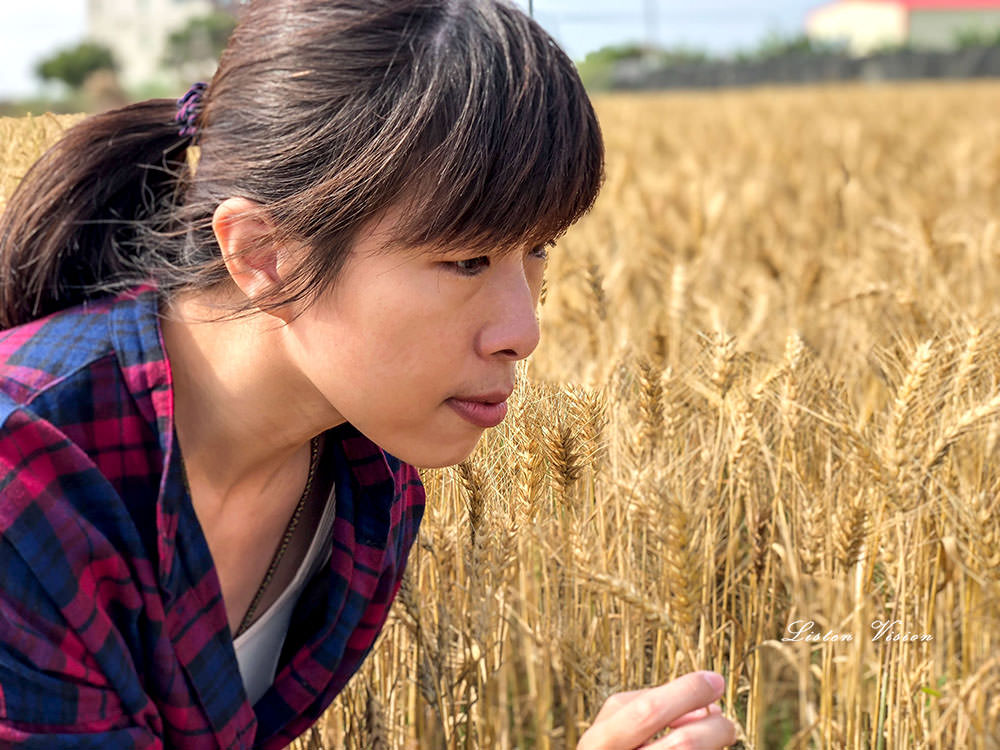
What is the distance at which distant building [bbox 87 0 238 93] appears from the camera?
5378 cm

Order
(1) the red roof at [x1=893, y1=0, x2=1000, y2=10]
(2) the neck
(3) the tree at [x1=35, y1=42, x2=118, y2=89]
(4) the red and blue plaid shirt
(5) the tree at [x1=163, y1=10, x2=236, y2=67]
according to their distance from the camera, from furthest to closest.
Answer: (1) the red roof at [x1=893, y1=0, x2=1000, y2=10], (5) the tree at [x1=163, y1=10, x2=236, y2=67], (3) the tree at [x1=35, y1=42, x2=118, y2=89], (2) the neck, (4) the red and blue plaid shirt

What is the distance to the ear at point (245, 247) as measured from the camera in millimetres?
918

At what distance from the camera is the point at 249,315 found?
98 centimetres

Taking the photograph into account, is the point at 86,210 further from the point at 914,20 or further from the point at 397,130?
the point at 914,20

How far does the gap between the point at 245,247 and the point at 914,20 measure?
59.4m

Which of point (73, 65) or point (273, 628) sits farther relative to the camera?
point (73, 65)

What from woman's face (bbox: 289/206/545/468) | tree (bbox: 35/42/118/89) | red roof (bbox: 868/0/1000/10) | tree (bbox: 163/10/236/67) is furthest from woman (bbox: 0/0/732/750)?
red roof (bbox: 868/0/1000/10)

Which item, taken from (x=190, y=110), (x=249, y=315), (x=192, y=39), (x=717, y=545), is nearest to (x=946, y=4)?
(x=192, y=39)

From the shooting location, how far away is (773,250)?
9.40 feet

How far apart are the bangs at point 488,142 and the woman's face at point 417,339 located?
2 centimetres

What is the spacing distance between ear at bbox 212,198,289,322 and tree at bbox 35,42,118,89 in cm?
4531

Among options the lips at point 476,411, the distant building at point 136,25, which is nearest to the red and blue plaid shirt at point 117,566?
the lips at point 476,411

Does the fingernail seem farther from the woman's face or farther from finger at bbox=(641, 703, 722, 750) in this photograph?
the woman's face

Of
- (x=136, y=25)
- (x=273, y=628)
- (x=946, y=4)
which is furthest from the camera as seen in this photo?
(x=136, y=25)
